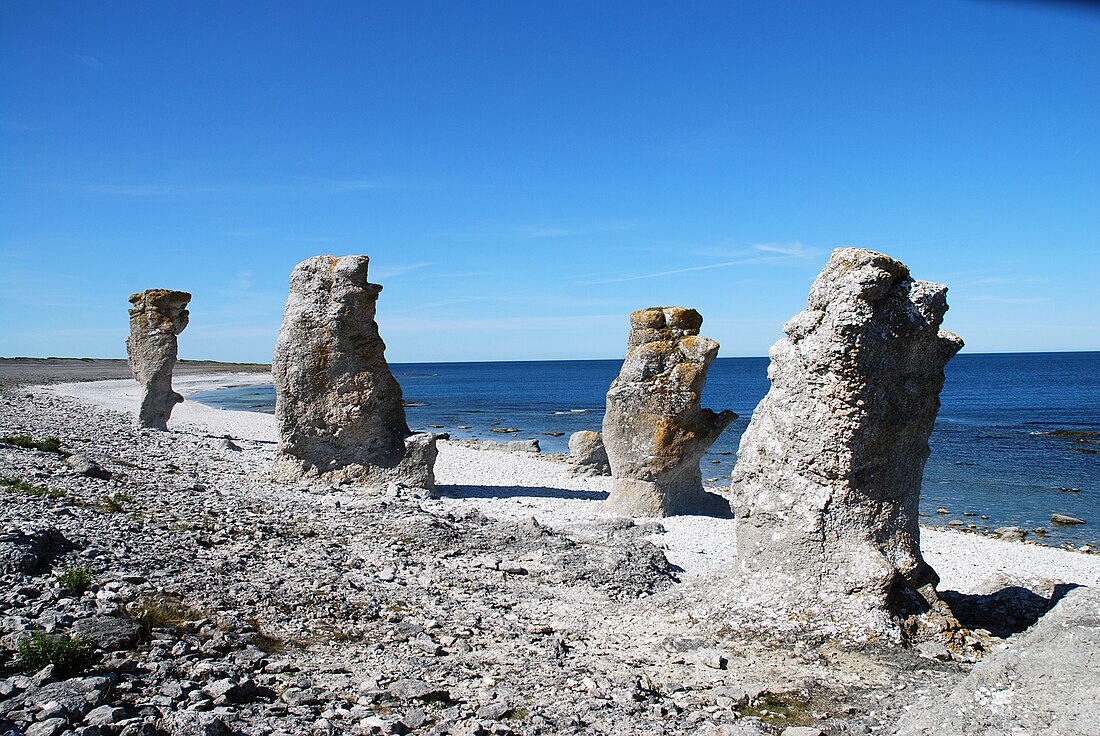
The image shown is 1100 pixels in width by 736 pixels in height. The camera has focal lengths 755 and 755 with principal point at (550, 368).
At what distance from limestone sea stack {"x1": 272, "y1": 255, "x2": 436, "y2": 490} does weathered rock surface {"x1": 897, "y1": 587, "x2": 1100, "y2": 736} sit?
12.0m

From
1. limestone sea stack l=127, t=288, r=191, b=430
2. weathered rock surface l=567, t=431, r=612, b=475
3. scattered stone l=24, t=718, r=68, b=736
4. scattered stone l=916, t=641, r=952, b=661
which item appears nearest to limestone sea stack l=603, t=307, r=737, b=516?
weathered rock surface l=567, t=431, r=612, b=475

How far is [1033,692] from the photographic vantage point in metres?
5.12

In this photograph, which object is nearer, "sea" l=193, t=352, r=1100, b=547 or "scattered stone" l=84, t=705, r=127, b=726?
"scattered stone" l=84, t=705, r=127, b=726

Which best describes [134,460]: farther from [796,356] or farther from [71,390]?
[71,390]

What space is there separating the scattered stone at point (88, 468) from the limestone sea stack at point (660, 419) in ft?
31.6

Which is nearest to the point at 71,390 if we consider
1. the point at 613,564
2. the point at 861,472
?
the point at 613,564

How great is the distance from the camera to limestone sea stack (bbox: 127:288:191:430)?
963 inches

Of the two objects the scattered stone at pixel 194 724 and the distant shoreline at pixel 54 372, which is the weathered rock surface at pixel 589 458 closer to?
the scattered stone at pixel 194 724

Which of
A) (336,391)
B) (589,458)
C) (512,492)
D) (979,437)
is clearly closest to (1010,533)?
(589,458)

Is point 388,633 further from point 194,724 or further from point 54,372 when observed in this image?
point 54,372

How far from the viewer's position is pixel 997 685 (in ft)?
17.3

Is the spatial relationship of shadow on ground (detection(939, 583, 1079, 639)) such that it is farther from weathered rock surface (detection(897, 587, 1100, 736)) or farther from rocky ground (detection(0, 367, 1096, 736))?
weathered rock surface (detection(897, 587, 1100, 736))

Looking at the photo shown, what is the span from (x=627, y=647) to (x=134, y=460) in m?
14.2

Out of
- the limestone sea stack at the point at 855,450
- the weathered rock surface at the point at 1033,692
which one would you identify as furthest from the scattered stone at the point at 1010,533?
the weathered rock surface at the point at 1033,692
